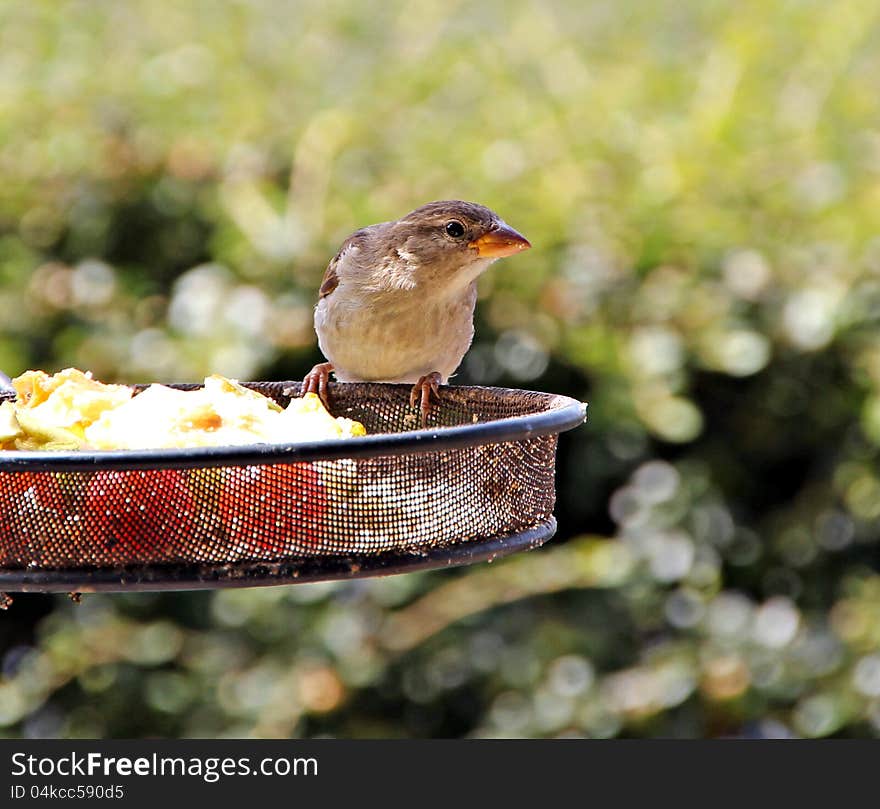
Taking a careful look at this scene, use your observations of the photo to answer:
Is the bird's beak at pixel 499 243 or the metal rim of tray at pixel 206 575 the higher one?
the bird's beak at pixel 499 243

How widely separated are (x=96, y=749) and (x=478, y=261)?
190cm

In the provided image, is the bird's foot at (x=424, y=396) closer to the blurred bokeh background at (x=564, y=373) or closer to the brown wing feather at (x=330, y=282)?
the brown wing feather at (x=330, y=282)

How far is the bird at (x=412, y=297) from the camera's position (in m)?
3.51

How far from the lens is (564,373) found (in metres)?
4.35

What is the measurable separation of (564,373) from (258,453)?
2560 mm

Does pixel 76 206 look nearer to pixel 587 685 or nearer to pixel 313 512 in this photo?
pixel 587 685

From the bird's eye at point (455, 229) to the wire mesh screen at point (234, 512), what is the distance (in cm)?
138

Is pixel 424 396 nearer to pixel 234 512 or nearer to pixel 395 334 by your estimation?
pixel 395 334

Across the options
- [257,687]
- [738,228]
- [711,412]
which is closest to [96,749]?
[257,687]

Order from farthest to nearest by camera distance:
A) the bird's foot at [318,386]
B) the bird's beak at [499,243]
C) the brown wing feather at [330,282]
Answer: the brown wing feather at [330,282] < the bird's beak at [499,243] < the bird's foot at [318,386]

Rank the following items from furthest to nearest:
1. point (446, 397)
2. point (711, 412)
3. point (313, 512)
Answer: point (711, 412), point (446, 397), point (313, 512)

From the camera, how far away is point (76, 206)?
4727 millimetres

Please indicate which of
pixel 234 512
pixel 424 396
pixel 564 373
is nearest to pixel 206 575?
pixel 234 512

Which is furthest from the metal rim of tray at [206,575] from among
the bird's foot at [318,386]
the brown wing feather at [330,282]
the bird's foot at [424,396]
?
the brown wing feather at [330,282]
